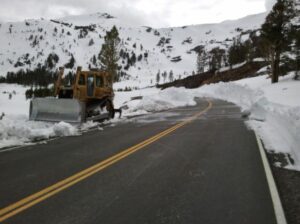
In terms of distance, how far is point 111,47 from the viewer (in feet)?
161

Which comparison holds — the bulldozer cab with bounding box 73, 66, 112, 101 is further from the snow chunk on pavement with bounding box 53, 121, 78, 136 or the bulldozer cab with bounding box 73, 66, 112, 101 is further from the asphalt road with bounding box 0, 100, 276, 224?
the asphalt road with bounding box 0, 100, 276, 224

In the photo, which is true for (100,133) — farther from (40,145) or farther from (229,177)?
(229,177)

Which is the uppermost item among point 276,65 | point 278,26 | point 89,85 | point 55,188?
point 278,26

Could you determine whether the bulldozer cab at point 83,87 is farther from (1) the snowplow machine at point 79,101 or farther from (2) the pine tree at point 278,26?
(2) the pine tree at point 278,26

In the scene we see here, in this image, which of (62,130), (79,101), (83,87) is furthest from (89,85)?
(62,130)

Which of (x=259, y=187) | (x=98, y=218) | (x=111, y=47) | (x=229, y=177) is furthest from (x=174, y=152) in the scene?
(x=111, y=47)

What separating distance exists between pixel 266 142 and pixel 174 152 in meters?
3.42

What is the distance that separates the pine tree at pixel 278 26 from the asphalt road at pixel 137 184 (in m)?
32.8

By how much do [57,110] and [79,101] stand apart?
1063 millimetres

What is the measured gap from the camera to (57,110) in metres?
15.8

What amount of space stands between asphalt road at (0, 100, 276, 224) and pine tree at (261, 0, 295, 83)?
32.8 m

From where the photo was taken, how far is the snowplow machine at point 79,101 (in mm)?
15812

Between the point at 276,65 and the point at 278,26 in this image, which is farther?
the point at 276,65

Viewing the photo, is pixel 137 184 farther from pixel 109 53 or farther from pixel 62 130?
pixel 109 53
